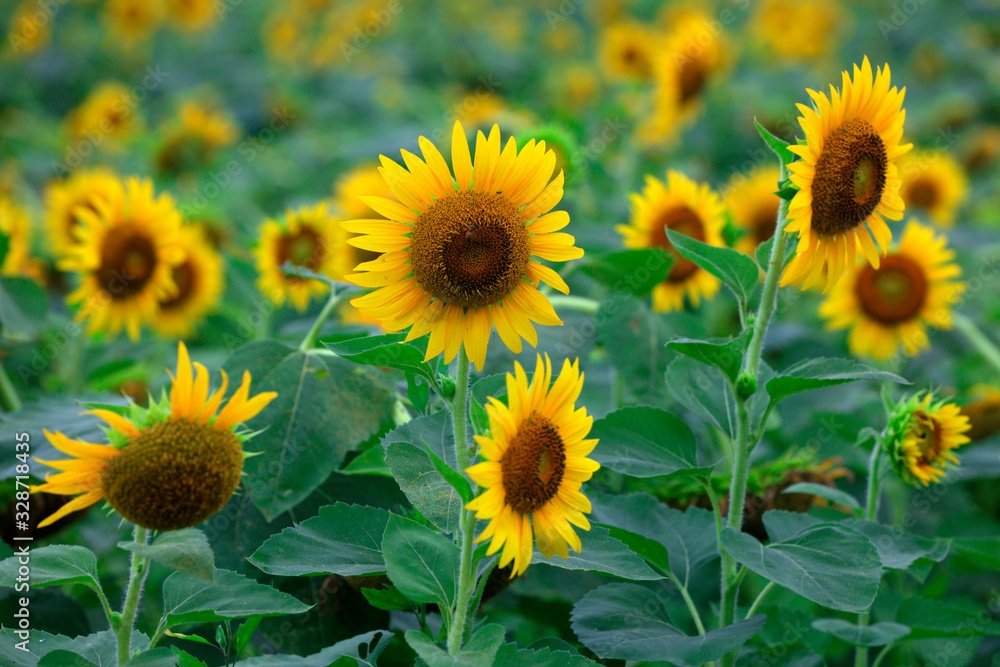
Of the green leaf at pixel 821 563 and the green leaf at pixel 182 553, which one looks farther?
the green leaf at pixel 821 563

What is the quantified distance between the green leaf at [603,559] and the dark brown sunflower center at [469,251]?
31 cm

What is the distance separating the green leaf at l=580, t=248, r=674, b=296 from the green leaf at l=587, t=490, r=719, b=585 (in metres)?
0.48

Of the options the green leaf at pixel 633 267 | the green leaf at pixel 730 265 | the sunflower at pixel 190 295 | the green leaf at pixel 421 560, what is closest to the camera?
the green leaf at pixel 421 560

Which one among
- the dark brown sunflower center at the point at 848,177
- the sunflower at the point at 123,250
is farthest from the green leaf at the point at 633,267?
the sunflower at the point at 123,250

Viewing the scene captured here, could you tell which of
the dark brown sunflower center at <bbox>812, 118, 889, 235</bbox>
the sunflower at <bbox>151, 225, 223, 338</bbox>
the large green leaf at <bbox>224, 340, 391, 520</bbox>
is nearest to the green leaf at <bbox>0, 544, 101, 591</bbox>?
the large green leaf at <bbox>224, 340, 391, 520</bbox>

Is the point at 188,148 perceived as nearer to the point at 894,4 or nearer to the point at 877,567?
the point at 877,567

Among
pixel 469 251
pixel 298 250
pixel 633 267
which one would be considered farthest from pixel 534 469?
pixel 298 250

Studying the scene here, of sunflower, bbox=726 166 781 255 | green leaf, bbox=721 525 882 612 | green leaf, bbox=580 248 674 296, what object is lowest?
green leaf, bbox=721 525 882 612

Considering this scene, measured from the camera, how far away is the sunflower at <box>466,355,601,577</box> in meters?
0.84

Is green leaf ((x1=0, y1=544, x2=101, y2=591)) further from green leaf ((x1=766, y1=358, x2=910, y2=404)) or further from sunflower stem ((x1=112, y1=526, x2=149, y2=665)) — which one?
green leaf ((x1=766, y1=358, x2=910, y2=404))

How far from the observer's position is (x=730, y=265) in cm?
106

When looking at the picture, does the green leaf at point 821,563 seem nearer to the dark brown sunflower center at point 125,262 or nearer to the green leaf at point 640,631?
the green leaf at point 640,631

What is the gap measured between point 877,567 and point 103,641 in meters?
0.95

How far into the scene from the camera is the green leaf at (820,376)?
0.95 m
